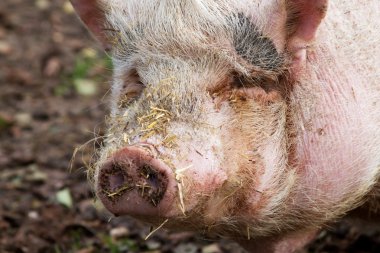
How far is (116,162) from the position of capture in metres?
3.47

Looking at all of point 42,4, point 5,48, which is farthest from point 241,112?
point 42,4

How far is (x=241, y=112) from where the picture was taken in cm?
378

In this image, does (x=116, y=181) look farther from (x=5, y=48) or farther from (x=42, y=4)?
(x=42, y=4)

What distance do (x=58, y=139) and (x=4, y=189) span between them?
919 mm

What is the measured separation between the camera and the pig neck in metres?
3.88

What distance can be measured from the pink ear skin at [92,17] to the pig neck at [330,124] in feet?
3.46

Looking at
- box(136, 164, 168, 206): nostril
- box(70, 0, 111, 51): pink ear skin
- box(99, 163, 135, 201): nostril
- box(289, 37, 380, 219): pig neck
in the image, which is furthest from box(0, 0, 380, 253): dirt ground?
box(289, 37, 380, 219): pig neck

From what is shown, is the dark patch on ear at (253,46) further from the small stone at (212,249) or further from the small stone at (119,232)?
the small stone at (119,232)

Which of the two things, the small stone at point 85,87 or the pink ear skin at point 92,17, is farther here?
the small stone at point 85,87

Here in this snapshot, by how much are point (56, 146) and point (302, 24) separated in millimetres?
3642

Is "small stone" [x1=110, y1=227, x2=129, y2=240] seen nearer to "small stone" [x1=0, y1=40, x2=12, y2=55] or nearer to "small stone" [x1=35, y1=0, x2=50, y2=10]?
"small stone" [x1=0, y1=40, x2=12, y2=55]

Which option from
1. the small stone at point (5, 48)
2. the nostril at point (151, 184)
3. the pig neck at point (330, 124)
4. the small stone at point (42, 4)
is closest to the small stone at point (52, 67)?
the small stone at point (5, 48)

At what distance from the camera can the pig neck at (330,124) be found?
153 inches

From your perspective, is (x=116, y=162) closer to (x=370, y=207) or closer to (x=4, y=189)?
(x=370, y=207)
